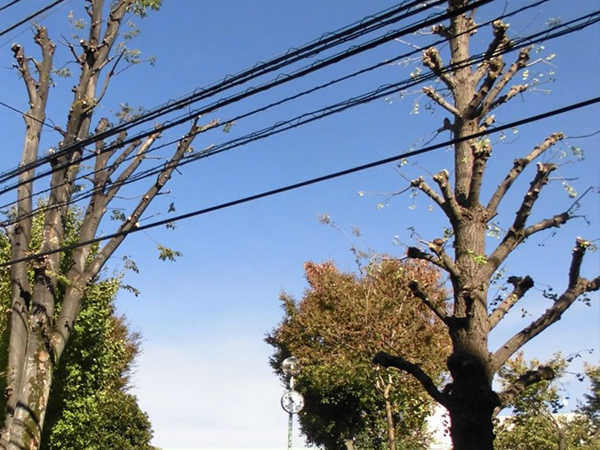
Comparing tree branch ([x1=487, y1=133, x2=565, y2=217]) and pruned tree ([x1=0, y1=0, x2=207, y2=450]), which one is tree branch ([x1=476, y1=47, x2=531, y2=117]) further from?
pruned tree ([x1=0, y1=0, x2=207, y2=450])

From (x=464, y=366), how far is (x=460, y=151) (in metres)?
3.35

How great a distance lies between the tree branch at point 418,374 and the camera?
830 cm

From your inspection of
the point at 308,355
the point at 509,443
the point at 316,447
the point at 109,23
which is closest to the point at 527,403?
the point at 509,443

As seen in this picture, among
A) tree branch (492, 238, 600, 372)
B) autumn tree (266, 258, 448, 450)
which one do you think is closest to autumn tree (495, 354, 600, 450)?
autumn tree (266, 258, 448, 450)

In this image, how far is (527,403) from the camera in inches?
952

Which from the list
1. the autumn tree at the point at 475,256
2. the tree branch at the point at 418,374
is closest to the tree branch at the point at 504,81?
the autumn tree at the point at 475,256

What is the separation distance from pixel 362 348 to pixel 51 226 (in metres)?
9.59

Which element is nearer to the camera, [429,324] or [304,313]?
[429,324]

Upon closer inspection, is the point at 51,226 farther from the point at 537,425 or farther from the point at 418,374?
the point at 537,425

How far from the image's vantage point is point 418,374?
28.1 ft

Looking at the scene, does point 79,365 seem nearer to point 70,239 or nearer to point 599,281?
point 70,239

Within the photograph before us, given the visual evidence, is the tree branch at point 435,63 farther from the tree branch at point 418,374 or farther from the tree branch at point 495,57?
the tree branch at point 418,374

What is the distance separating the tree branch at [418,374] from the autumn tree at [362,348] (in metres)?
1.82

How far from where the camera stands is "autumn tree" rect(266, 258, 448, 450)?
1806 cm
